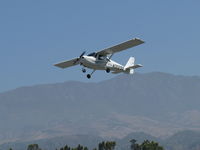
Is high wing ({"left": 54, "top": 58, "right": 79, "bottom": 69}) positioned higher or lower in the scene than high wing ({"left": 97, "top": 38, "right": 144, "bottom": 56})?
lower

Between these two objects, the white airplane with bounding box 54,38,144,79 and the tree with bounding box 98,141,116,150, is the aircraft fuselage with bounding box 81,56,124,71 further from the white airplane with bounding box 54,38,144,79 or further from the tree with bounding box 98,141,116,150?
the tree with bounding box 98,141,116,150

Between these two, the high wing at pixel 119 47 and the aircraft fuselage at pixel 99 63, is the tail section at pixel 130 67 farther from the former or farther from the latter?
the high wing at pixel 119 47


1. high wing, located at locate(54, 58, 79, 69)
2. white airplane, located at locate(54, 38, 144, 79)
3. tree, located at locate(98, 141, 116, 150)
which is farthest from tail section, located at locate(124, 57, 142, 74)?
tree, located at locate(98, 141, 116, 150)

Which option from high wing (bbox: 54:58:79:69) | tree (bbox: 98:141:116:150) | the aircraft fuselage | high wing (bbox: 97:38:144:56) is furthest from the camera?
tree (bbox: 98:141:116:150)

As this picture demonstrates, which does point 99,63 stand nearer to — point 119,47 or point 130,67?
point 119,47

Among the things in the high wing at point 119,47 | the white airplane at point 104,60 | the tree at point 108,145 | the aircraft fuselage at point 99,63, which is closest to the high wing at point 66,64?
the white airplane at point 104,60

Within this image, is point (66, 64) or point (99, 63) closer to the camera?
point (99, 63)

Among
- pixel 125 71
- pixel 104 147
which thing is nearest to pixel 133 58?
pixel 125 71

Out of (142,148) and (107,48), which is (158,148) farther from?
(107,48)

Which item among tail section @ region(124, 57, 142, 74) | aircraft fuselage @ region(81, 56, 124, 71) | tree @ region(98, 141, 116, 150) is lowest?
tree @ region(98, 141, 116, 150)

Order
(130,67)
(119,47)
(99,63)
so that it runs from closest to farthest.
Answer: (99,63) → (119,47) → (130,67)

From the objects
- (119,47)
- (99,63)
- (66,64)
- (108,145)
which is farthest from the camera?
(108,145)

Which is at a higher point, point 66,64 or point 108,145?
point 66,64

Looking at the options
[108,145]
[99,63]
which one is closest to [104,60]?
[99,63]
